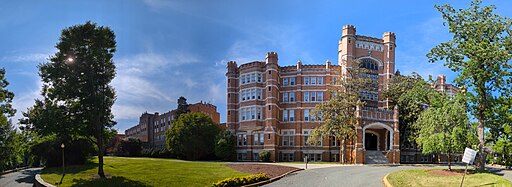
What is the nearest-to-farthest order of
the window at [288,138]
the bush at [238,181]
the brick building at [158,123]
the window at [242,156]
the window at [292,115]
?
1. the bush at [238,181]
2. the window at [242,156]
3. the window at [288,138]
4. the window at [292,115]
5. the brick building at [158,123]

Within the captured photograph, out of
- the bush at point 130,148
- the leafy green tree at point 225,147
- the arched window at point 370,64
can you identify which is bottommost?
the bush at point 130,148

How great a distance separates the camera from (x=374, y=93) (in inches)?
2351

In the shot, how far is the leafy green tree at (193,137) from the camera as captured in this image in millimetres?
57969

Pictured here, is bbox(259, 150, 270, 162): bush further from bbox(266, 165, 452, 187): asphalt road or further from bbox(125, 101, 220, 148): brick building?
bbox(125, 101, 220, 148): brick building

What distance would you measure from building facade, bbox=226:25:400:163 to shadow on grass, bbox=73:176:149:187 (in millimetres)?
31137

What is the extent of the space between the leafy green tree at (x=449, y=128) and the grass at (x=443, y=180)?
3.32m

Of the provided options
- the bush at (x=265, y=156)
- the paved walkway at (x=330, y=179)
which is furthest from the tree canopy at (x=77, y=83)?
the bush at (x=265, y=156)

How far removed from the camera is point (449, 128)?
29.4 m

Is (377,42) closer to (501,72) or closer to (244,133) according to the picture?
(244,133)

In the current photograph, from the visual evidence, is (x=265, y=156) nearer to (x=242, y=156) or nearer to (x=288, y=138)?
(x=242, y=156)

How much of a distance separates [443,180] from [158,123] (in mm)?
79292

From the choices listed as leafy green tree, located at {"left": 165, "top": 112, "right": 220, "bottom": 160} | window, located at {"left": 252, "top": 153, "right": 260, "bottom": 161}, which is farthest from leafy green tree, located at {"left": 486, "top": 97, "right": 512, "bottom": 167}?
leafy green tree, located at {"left": 165, "top": 112, "right": 220, "bottom": 160}

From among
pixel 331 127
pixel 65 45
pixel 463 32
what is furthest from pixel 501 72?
pixel 65 45

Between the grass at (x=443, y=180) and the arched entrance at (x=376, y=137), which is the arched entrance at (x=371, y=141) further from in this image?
the grass at (x=443, y=180)
